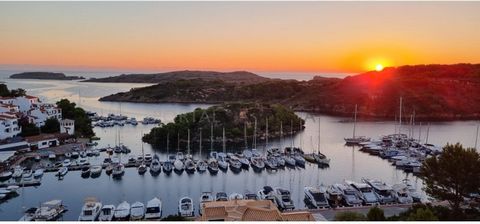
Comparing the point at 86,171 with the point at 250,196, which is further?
the point at 86,171

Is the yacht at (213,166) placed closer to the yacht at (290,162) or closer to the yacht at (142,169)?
the yacht at (142,169)

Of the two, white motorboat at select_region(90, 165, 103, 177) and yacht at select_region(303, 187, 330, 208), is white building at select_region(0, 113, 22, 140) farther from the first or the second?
yacht at select_region(303, 187, 330, 208)

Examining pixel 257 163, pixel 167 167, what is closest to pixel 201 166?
pixel 167 167

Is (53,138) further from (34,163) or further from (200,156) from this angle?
(200,156)

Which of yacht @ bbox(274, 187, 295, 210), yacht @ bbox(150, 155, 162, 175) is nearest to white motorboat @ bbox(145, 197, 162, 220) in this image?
yacht @ bbox(274, 187, 295, 210)

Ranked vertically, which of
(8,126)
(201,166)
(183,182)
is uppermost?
(8,126)

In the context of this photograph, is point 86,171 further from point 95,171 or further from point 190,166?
point 190,166

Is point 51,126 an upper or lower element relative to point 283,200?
upper
